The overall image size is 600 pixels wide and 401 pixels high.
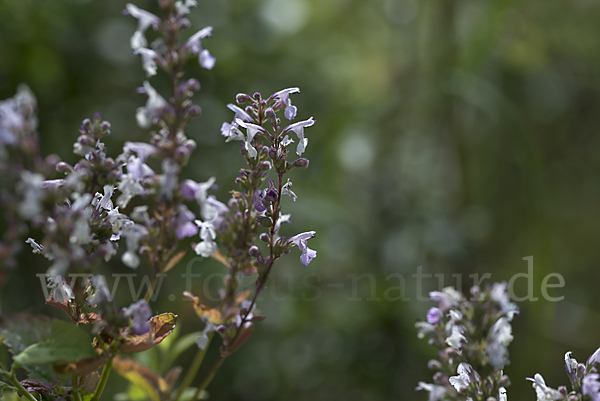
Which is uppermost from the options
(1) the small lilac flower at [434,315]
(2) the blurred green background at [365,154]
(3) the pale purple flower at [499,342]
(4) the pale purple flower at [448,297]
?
(2) the blurred green background at [365,154]

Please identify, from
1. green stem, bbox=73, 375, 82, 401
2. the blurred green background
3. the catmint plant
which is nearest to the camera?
the catmint plant

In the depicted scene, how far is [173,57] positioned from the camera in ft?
1.14

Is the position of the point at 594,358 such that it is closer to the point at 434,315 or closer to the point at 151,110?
the point at 434,315

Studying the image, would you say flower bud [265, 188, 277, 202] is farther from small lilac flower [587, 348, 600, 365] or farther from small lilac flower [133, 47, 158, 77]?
small lilac flower [587, 348, 600, 365]

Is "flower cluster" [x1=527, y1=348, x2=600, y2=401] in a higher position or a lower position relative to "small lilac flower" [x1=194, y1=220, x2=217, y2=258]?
lower

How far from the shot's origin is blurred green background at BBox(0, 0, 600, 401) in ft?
4.04

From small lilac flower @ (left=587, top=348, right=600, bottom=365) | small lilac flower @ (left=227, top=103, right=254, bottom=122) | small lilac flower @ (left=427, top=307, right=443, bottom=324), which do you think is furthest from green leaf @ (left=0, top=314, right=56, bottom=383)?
small lilac flower @ (left=587, top=348, right=600, bottom=365)

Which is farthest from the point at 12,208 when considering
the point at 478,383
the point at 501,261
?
the point at 501,261

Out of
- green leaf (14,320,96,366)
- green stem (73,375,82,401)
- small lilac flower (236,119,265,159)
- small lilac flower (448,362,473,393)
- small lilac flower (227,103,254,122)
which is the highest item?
small lilac flower (227,103,254,122)

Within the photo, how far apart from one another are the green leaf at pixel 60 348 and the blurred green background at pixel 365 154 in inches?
31.2

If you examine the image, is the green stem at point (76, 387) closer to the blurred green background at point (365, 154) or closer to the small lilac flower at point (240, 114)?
the small lilac flower at point (240, 114)

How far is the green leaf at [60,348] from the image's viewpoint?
0.33 meters

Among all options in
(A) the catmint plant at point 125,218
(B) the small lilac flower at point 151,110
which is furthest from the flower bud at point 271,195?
(B) the small lilac flower at point 151,110

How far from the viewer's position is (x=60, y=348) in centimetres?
33
